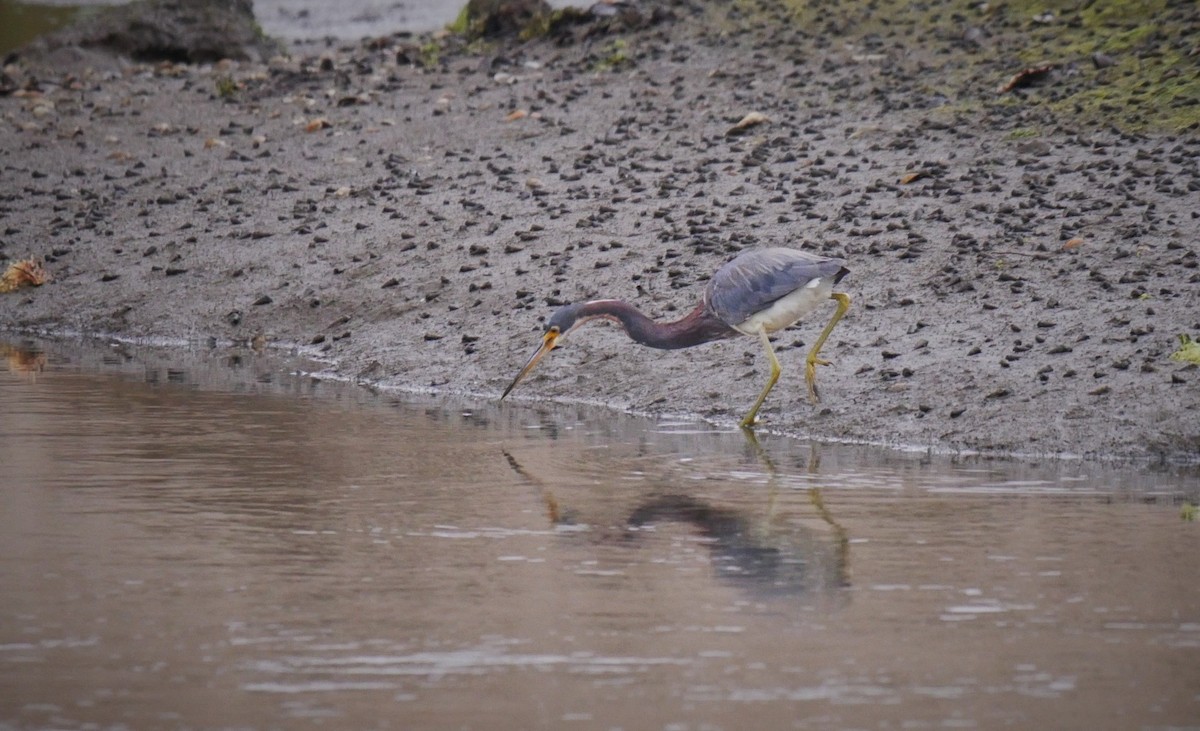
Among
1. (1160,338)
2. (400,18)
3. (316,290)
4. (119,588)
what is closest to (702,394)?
(1160,338)

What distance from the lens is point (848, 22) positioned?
66.0 feet

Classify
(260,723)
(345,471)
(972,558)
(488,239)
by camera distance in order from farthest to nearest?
1. (488,239)
2. (345,471)
3. (972,558)
4. (260,723)

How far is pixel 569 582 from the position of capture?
732 centimetres

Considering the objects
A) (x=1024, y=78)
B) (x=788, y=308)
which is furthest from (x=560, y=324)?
(x=1024, y=78)

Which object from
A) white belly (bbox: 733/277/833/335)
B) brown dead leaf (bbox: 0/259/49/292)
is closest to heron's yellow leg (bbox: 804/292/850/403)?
white belly (bbox: 733/277/833/335)

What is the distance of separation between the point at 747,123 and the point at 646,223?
2.47m

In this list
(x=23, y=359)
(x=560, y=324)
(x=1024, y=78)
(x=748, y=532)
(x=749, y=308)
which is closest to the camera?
(x=748, y=532)

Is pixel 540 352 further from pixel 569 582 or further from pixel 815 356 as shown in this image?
pixel 569 582

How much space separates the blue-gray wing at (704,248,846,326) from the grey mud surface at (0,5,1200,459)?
835 millimetres

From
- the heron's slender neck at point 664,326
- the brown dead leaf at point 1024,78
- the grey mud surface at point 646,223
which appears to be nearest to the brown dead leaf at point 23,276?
the grey mud surface at point 646,223

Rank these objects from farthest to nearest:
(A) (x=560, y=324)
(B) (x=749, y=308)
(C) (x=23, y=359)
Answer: (C) (x=23, y=359) < (A) (x=560, y=324) < (B) (x=749, y=308)

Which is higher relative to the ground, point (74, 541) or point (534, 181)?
point (534, 181)

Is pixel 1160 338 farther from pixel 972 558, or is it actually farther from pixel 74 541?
pixel 74 541

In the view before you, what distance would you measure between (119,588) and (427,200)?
972 centimetres
